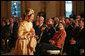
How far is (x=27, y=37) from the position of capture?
5.78 m

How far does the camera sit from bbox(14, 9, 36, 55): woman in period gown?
5.72 metres

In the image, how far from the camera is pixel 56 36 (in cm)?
637

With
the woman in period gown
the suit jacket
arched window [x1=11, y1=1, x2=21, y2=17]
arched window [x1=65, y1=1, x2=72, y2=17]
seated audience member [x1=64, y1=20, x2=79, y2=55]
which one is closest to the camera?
the woman in period gown

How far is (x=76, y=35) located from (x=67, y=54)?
651mm

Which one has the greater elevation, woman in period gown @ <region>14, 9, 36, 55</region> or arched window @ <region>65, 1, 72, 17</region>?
arched window @ <region>65, 1, 72, 17</region>

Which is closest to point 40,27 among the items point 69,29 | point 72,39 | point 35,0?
point 69,29

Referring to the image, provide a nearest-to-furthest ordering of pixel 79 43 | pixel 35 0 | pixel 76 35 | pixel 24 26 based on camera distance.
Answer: pixel 24 26
pixel 79 43
pixel 76 35
pixel 35 0

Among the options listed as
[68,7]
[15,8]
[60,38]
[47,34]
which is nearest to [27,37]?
[60,38]

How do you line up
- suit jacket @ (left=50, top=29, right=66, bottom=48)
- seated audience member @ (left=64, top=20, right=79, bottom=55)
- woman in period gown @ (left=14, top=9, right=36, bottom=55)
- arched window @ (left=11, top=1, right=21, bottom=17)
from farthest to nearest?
arched window @ (left=11, top=1, right=21, bottom=17), seated audience member @ (left=64, top=20, right=79, bottom=55), suit jacket @ (left=50, top=29, right=66, bottom=48), woman in period gown @ (left=14, top=9, right=36, bottom=55)

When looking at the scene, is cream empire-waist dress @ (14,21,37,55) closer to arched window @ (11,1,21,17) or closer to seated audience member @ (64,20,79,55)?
seated audience member @ (64,20,79,55)

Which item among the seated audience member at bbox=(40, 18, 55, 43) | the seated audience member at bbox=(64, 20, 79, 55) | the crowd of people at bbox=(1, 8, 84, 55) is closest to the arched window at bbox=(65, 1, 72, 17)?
the crowd of people at bbox=(1, 8, 84, 55)

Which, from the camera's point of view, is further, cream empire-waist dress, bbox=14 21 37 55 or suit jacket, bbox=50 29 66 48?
suit jacket, bbox=50 29 66 48

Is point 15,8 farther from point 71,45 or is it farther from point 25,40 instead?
point 25,40

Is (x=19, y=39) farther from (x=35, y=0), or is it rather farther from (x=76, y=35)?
(x=35, y=0)
